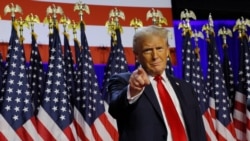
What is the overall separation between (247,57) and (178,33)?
90 centimetres

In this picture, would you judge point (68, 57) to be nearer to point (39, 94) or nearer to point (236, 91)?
point (39, 94)

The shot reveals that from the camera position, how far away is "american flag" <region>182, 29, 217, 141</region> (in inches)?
221

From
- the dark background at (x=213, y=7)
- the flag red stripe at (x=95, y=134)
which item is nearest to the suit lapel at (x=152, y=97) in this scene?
the flag red stripe at (x=95, y=134)

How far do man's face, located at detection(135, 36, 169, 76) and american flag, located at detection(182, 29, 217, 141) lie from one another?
358 cm

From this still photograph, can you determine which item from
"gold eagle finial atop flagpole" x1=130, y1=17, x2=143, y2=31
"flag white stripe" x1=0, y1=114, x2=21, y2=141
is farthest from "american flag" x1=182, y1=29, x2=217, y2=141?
"flag white stripe" x1=0, y1=114, x2=21, y2=141

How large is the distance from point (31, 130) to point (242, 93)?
2496mm

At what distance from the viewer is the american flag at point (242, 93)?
Answer: 18.9 feet

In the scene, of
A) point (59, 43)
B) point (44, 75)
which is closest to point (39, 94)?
point (44, 75)

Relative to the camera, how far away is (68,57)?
5316 mm

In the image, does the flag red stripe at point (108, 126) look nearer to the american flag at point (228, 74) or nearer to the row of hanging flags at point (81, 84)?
the row of hanging flags at point (81, 84)

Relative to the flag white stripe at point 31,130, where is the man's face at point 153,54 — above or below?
above

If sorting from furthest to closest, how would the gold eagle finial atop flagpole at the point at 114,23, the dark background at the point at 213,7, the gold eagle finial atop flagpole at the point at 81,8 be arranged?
the dark background at the point at 213,7 → the gold eagle finial atop flagpole at the point at 114,23 → the gold eagle finial atop flagpole at the point at 81,8

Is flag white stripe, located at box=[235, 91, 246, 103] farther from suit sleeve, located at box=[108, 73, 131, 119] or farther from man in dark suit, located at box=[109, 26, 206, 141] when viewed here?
suit sleeve, located at box=[108, 73, 131, 119]

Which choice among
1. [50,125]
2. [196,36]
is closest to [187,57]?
[196,36]
